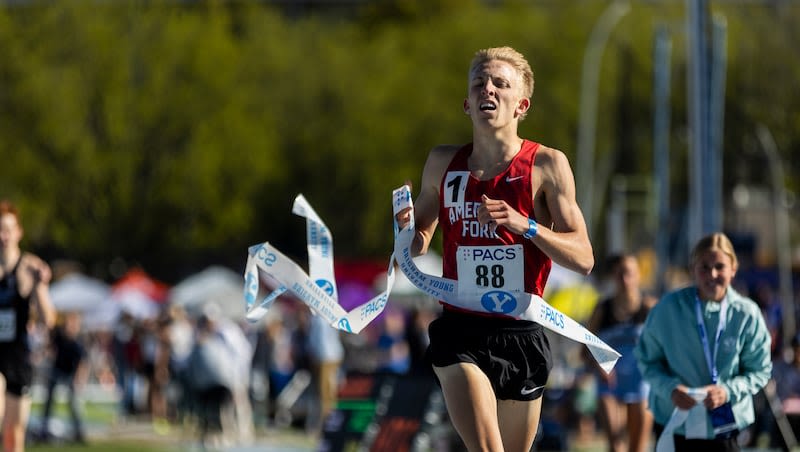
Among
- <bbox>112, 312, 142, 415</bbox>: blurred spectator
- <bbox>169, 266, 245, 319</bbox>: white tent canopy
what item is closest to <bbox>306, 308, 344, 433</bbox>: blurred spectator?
<bbox>112, 312, 142, 415</bbox>: blurred spectator

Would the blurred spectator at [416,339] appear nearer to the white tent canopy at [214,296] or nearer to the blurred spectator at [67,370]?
the blurred spectator at [67,370]

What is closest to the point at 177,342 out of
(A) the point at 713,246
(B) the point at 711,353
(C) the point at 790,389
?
(C) the point at 790,389

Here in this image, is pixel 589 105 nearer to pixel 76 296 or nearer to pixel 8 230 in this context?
pixel 76 296

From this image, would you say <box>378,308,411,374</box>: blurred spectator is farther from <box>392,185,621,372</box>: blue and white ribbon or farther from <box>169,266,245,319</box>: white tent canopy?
<box>392,185,621,372</box>: blue and white ribbon

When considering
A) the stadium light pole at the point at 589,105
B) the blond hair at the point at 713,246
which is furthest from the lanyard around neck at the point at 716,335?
the stadium light pole at the point at 589,105

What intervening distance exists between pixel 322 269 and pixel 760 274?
37.1 metres

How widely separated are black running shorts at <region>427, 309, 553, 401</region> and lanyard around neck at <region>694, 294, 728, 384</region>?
5.44ft

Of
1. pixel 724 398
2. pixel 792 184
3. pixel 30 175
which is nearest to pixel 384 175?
pixel 30 175

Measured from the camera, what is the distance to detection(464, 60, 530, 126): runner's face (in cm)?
737

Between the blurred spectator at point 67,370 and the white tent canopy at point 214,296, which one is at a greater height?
the white tent canopy at point 214,296

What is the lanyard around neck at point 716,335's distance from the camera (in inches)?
348

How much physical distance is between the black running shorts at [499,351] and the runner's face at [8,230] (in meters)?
4.92

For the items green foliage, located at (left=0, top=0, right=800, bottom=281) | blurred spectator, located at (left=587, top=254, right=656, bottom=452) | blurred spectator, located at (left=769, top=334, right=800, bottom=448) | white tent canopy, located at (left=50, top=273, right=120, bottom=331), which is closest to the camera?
blurred spectator, located at (left=587, top=254, right=656, bottom=452)

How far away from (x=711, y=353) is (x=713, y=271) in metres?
0.45
